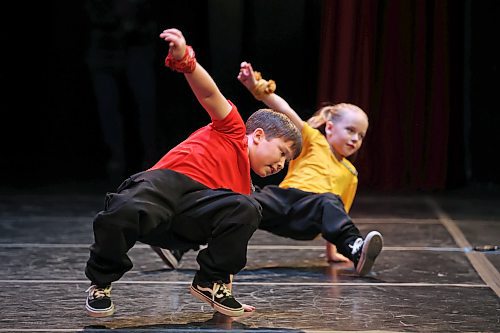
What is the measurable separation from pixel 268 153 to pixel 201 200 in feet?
0.70

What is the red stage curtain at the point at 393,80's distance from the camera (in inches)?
209

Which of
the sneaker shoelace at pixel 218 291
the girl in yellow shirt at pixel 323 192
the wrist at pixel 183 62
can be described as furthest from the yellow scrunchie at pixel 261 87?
the sneaker shoelace at pixel 218 291

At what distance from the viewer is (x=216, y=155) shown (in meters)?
2.46

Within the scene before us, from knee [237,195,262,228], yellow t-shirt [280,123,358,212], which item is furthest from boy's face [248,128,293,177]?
yellow t-shirt [280,123,358,212]

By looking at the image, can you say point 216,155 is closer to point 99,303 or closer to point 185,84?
point 99,303

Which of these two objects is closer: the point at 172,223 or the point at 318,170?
the point at 172,223

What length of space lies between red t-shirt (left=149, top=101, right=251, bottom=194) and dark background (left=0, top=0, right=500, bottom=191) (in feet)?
9.45

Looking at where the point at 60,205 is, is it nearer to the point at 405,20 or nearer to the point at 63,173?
the point at 63,173

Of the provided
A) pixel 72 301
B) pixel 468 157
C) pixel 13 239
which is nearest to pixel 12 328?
pixel 72 301

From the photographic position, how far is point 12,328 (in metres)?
2.32

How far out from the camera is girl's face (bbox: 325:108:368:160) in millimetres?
3355

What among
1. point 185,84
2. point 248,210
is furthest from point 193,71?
point 185,84

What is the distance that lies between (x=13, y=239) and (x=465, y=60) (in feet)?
9.30

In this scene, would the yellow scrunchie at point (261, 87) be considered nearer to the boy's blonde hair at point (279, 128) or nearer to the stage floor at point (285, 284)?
the boy's blonde hair at point (279, 128)
